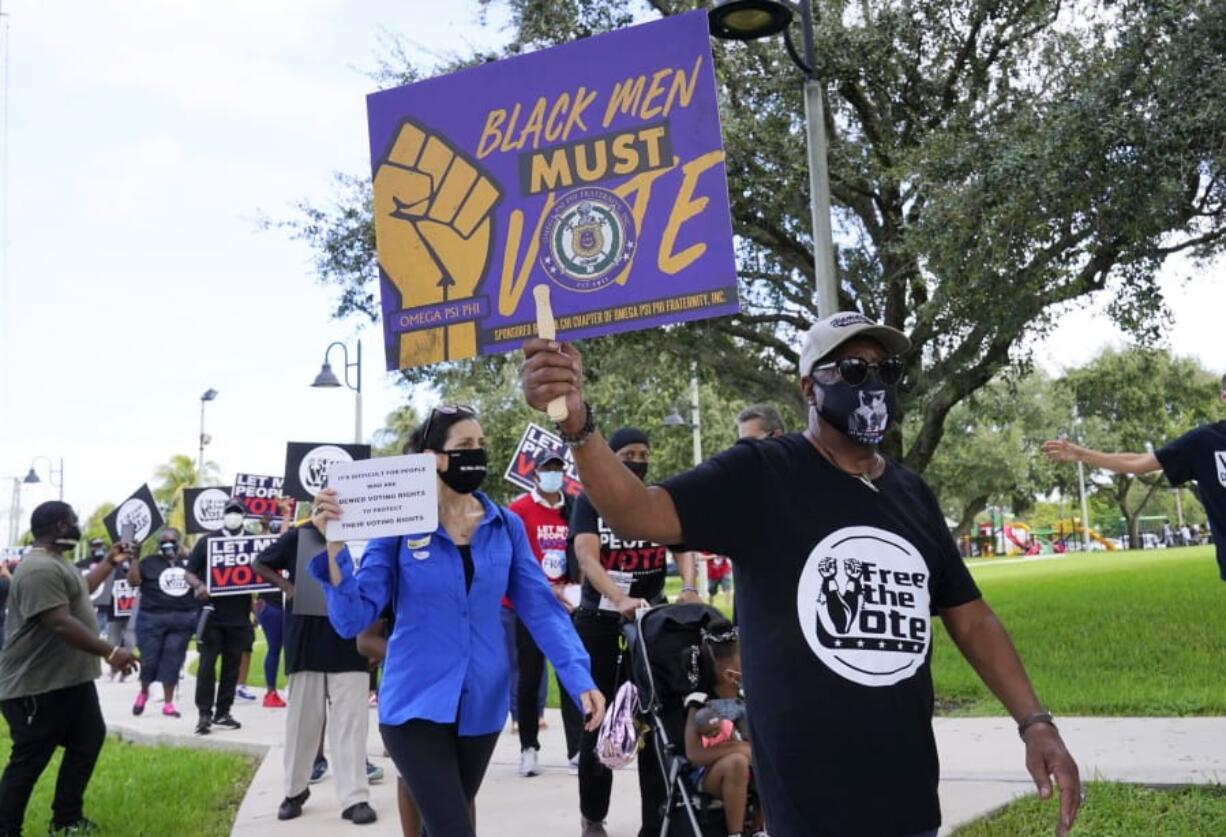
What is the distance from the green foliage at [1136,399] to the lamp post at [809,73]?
30.7m

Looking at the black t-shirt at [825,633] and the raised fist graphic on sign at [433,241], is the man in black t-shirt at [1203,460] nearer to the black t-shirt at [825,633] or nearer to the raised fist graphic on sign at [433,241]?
the raised fist graphic on sign at [433,241]

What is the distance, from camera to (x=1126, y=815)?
5.30m

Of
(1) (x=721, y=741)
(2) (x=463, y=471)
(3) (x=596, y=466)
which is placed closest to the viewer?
(3) (x=596, y=466)

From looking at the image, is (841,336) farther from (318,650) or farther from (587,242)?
(318,650)

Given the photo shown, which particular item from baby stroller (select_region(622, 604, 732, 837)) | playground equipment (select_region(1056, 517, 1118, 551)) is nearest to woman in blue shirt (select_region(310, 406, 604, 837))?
baby stroller (select_region(622, 604, 732, 837))

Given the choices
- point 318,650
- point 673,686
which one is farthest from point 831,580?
point 318,650

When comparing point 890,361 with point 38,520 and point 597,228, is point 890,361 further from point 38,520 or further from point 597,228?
point 38,520

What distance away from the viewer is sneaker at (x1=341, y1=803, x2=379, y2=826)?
650cm

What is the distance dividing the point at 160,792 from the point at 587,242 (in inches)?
227

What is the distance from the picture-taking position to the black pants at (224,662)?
10.9 meters

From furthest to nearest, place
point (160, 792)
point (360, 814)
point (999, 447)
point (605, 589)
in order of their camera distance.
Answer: point (999, 447) → point (160, 792) → point (360, 814) → point (605, 589)

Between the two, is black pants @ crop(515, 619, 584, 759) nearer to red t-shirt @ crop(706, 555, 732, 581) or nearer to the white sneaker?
the white sneaker

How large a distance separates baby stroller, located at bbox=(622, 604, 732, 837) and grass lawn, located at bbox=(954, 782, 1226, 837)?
133 cm

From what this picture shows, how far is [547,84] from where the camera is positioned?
4.64m
